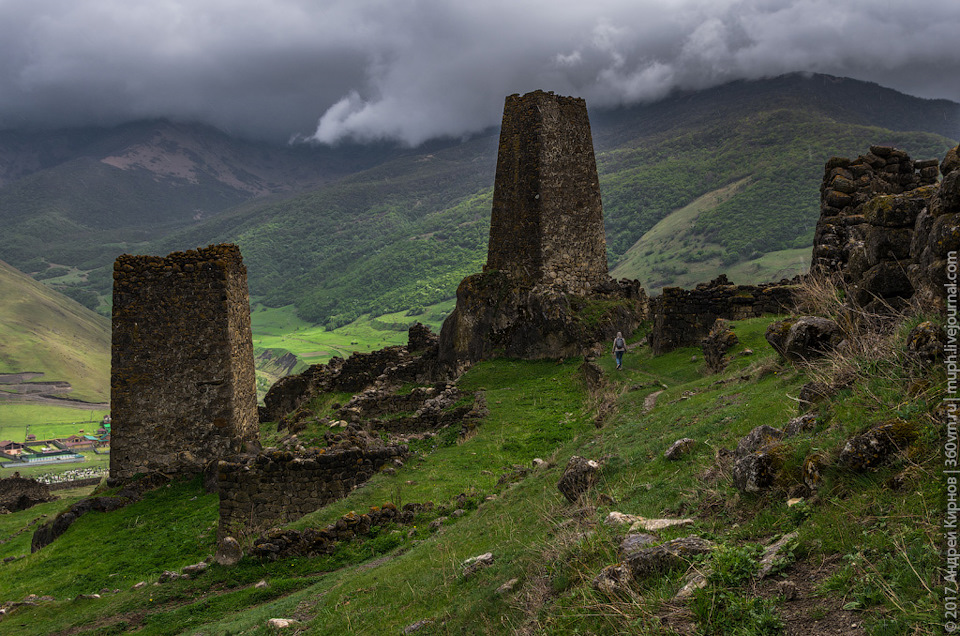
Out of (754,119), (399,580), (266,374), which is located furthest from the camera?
(754,119)

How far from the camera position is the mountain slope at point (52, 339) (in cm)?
14088

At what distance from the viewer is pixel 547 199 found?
27203 millimetres

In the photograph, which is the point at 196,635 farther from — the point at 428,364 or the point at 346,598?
the point at 428,364

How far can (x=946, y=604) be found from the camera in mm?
3295

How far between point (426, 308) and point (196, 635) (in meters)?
143

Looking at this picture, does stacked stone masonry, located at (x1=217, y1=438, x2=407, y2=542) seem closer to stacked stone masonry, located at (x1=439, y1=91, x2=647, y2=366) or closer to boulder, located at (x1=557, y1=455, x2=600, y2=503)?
boulder, located at (x1=557, y1=455, x2=600, y2=503)

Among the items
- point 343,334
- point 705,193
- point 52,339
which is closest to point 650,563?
point 705,193

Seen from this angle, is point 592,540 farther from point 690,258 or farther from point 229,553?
point 690,258

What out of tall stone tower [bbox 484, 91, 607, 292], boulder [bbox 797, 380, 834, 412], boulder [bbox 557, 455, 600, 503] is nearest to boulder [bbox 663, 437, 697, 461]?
boulder [bbox 557, 455, 600, 503]

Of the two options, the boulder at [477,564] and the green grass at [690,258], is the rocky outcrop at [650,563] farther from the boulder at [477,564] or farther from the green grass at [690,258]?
the green grass at [690,258]

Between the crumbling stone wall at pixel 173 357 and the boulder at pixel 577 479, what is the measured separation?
1357 cm

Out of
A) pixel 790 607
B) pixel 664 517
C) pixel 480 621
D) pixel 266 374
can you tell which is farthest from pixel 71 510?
pixel 266 374

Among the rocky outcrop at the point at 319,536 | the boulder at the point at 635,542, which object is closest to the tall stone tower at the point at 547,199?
the rocky outcrop at the point at 319,536

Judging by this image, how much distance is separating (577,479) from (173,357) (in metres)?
14.7
